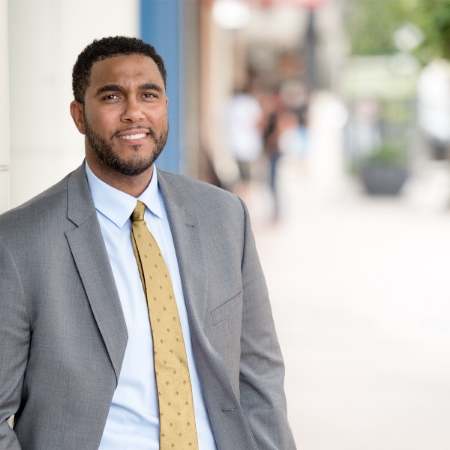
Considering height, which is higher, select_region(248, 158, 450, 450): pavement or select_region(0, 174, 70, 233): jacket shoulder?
select_region(0, 174, 70, 233): jacket shoulder

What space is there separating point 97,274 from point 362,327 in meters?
4.69

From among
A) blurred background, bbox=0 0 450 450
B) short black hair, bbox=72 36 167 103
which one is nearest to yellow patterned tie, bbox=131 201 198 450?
short black hair, bbox=72 36 167 103

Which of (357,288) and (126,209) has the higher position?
(126,209)

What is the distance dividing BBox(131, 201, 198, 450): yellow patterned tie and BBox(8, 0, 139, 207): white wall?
1.89 m

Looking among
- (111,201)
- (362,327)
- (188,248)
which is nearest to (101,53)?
(111,201)

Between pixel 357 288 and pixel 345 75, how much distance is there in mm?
18763

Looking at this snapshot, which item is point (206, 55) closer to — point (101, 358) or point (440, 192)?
point (440, 192)

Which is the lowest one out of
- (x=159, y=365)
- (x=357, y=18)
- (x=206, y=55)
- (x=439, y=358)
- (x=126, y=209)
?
(x=439, y=358)

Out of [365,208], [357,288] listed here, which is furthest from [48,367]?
[365,208]

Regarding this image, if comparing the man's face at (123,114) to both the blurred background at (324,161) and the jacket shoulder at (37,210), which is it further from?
the blurred background at (324,161)

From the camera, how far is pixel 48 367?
1.84m

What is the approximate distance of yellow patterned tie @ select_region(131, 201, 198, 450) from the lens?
6.36 ft

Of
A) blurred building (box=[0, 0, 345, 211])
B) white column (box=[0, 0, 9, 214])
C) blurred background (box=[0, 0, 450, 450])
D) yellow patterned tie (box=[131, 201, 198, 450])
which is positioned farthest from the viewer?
blurred background (box=[0, 0, 450, 450])

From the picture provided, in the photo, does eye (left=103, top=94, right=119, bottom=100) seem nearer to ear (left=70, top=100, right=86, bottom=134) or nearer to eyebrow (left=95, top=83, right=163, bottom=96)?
eyebrow (left=95, top=83, right=163, bottom=96)
